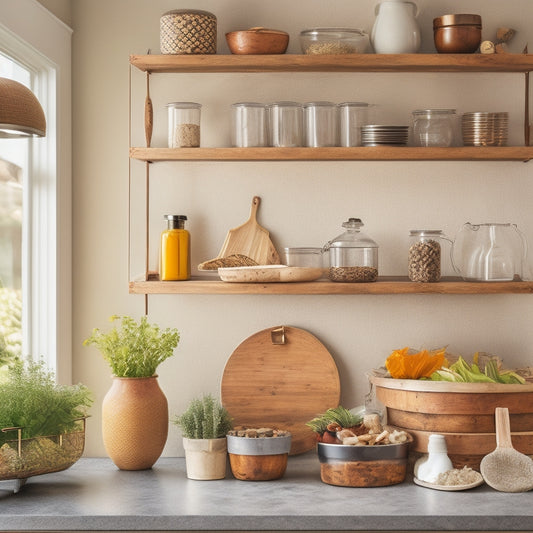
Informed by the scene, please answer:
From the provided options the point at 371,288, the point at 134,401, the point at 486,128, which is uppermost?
the point at 486,128

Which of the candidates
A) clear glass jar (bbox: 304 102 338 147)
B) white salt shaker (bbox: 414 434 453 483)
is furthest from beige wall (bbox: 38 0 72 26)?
white salt shaker (bbox: 414 434 453 483)

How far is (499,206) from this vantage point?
2957mm

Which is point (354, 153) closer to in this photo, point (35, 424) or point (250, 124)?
point (250, 124)

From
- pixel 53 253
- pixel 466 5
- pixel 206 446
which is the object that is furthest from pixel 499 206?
pixel 53 253

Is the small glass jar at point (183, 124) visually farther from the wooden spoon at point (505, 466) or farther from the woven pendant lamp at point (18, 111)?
the wooden spoon at point (505, 466)

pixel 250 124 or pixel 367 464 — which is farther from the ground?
pixel 250 124

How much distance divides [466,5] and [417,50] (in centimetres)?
30

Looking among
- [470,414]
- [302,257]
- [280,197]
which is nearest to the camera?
[470,414]

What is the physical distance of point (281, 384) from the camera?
293 centimetres

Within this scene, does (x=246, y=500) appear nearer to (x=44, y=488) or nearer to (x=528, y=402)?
(x=44, y=488)

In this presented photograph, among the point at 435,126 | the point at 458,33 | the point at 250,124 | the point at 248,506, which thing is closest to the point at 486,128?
the point at 435,126

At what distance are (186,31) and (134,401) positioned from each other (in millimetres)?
1221

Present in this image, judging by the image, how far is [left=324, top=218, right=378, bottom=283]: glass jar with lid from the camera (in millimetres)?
2805

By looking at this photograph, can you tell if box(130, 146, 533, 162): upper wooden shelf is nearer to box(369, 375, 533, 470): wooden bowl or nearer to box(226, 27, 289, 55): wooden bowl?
box(226, 27, 289, 55): wooden bowl
